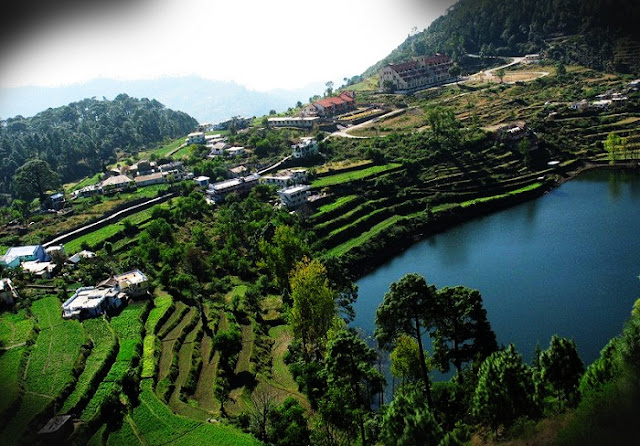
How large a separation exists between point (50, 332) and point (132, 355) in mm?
2566

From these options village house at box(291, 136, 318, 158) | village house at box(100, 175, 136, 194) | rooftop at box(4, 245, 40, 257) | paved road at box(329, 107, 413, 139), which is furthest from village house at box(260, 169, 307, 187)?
rooftop at box(4, 245, 40, 257)

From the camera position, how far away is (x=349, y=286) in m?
19.6

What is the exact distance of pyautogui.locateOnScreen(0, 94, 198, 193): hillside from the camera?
1606 inches

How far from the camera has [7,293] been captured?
1622 centimetres

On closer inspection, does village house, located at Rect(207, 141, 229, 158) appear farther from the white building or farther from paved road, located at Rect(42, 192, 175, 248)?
paved road, located at Rect(42, 192, 175, 248)

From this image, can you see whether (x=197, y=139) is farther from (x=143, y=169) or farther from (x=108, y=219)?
(x=108, y=219)

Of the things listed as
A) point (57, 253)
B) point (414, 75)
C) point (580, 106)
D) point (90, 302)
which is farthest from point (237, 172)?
point (580, 106)

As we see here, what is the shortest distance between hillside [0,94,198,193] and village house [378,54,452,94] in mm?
22191

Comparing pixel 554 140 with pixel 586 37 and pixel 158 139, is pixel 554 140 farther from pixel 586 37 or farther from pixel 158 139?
pixel 158 139

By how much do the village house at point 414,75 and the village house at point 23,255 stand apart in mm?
33287

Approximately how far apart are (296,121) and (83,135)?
21.3 m

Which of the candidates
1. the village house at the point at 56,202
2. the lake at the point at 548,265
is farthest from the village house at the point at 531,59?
the village house at the point at 56,202

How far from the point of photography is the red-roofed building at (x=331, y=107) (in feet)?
138

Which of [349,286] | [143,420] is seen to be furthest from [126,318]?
[349,286]
